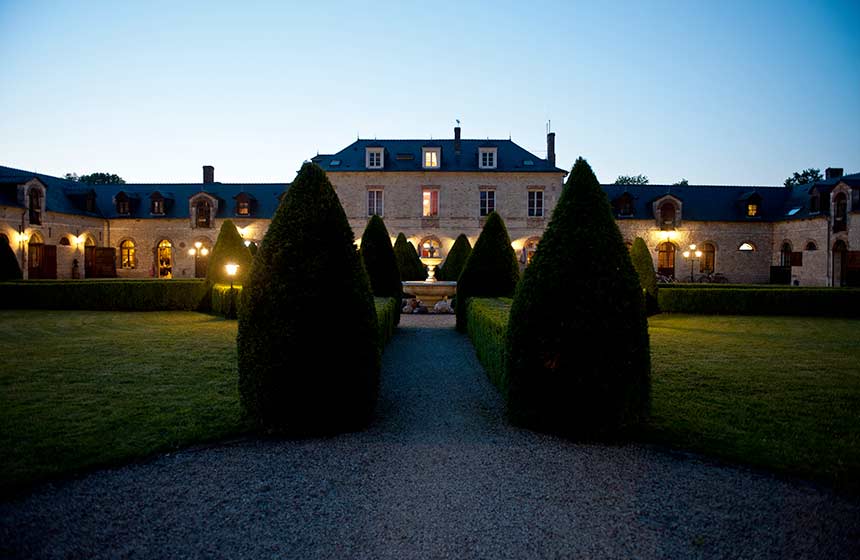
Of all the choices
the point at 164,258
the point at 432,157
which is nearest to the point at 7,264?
the point at 164,258

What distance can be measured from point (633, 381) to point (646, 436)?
666mm

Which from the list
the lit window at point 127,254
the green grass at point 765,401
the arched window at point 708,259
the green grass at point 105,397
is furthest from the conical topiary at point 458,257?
the lit window at point 127,254

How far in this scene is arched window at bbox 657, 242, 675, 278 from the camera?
33188 mm

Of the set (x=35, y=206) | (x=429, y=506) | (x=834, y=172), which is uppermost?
(x=834, y=172)

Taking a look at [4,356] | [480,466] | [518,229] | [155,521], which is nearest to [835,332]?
[480,466]

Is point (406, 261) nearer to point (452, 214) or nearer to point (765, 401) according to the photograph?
point (452, 214)

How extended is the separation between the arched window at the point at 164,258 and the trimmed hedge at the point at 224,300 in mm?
20816

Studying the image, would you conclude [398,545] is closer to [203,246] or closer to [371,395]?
[371,395]

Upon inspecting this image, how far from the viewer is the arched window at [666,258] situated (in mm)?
33188

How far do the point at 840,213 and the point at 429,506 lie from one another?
1282 inches

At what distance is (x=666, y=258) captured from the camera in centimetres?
3328

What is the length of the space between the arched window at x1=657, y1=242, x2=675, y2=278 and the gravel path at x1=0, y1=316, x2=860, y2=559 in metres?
31.8

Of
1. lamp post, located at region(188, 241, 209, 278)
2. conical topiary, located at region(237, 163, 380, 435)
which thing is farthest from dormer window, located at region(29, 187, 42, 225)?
conical topiary, located at region(237, 163, 380, 435)

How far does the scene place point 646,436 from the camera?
5.00 metres
